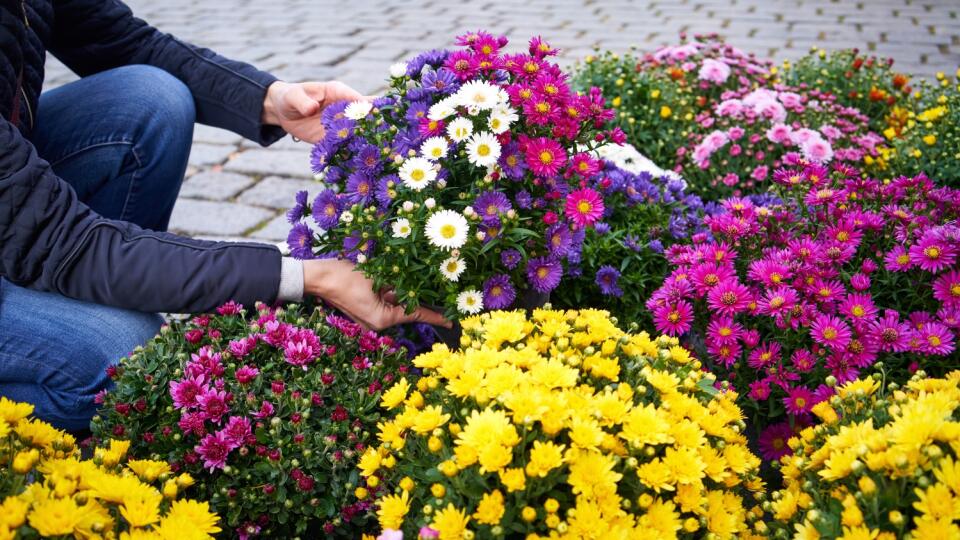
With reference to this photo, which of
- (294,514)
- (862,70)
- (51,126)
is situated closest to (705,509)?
(294,514)

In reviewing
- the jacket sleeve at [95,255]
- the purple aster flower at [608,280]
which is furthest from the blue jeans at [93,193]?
the purple aster flower at [608,280]

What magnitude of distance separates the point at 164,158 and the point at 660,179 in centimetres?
170

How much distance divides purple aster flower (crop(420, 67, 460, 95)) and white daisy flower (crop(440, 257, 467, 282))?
1.40 feet

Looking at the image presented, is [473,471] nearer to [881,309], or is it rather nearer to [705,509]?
[705,509]

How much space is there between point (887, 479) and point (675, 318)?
74cm

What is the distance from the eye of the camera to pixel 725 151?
331 cm

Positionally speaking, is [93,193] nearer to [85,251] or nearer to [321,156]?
[85,251]

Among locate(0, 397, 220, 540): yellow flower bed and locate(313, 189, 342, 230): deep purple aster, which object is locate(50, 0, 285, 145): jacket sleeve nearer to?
locate(313, 189, 342, 230): deep purple aster

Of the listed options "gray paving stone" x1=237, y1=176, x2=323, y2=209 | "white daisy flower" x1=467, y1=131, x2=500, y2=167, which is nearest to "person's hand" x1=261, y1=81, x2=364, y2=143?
"white daisy flower" x1=467, y1=131, x2=500, y2=167

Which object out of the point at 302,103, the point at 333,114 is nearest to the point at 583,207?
the point at 333,114

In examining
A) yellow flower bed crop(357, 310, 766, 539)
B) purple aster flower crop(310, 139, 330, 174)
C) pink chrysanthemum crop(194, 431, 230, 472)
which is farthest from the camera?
purple aster flower crop(310, 139, 330, 174)

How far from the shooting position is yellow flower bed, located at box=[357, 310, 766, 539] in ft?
4.04

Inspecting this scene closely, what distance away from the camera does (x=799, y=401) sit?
1.85 m

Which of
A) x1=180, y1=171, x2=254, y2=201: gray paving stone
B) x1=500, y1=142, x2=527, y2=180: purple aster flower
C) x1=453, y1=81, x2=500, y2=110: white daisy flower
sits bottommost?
x1=180, y1=171, x2=254, y2=201: gray paving stone
